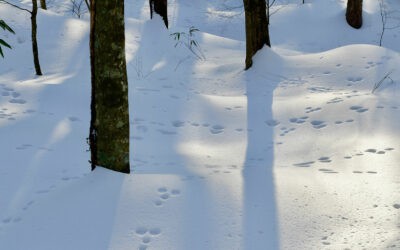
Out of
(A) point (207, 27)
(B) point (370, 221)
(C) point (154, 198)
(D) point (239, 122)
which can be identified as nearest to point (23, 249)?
(C) point (154, 198)

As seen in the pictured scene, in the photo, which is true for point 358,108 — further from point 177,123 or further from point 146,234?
point 146,234

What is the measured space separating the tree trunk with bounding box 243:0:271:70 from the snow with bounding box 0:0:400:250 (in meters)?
0.27

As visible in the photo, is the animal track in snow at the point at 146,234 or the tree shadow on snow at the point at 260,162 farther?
the tree shadow on snow at the point at 260,162

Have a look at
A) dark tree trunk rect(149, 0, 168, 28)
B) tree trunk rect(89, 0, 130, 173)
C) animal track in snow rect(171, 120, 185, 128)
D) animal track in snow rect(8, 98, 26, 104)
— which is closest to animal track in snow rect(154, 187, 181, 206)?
tree trunk rect(89, 0, 130, 173)

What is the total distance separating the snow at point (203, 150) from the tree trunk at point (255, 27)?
0.87 feet

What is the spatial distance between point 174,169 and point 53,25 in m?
6.70

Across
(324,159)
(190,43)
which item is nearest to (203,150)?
(324,159)

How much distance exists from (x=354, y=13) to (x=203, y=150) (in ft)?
34.4

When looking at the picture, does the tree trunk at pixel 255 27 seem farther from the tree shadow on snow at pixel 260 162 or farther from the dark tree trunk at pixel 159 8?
the dark tree trunk at pixel 159 8

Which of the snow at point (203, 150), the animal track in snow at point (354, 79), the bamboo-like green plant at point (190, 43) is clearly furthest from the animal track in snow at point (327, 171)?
the bamboo-like green plant at point (190, 43)

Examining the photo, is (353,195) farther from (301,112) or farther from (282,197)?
(301,112)

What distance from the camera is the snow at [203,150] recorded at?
3232mm

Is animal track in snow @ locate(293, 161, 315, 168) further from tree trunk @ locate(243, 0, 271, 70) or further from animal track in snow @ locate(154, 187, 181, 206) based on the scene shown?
tree trunk @ locate(243, 0, 271, 70)

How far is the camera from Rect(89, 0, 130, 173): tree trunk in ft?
11.8
